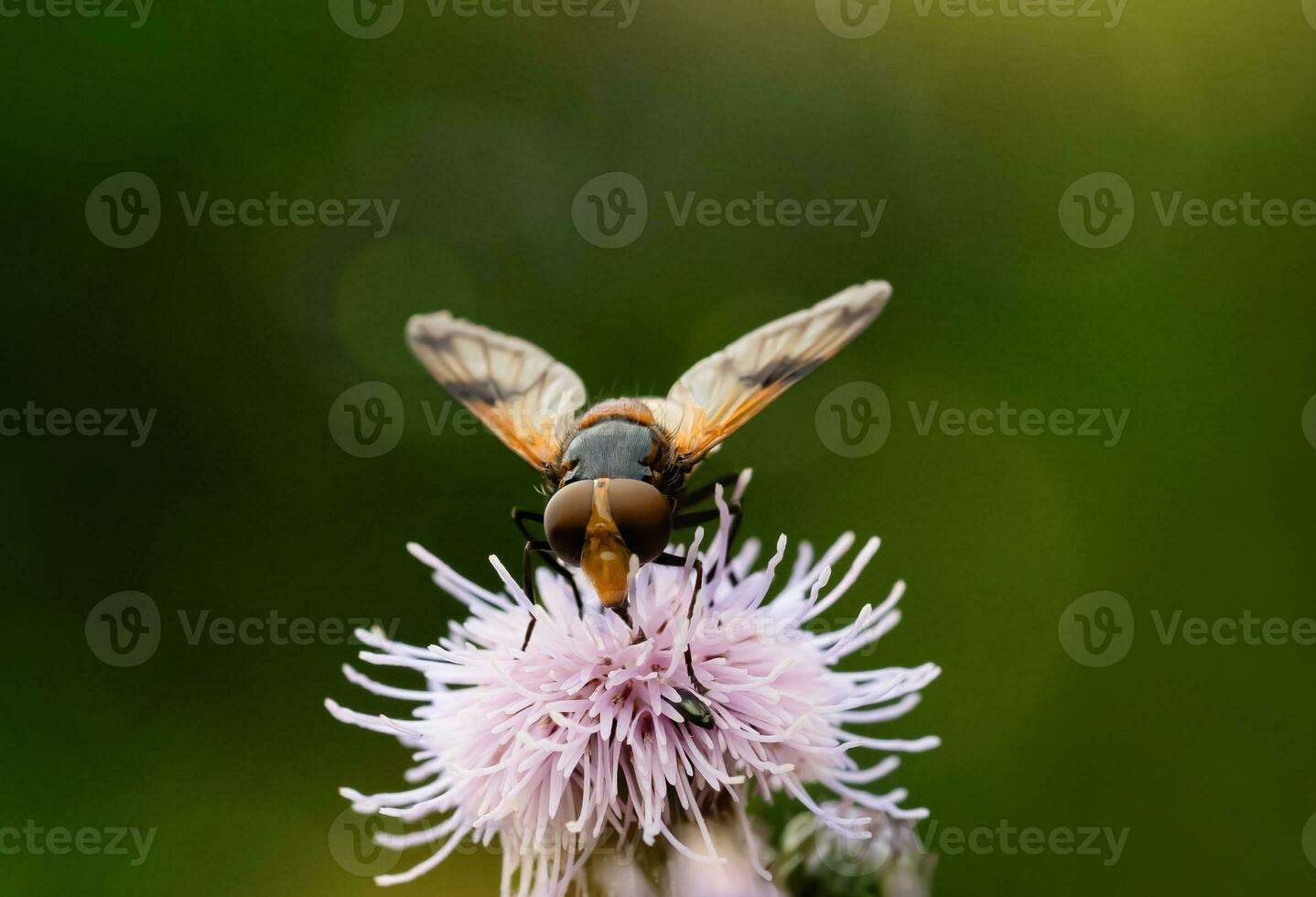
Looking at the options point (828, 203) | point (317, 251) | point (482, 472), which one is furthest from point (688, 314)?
point (317, 251)

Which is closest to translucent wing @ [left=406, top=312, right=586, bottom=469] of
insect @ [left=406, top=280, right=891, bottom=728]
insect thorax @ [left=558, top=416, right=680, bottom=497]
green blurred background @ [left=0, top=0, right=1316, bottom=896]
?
insect @ [left=406, top=280, right=891, bottom=728]

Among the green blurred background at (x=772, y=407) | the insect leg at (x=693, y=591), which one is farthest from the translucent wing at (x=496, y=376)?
the green blurred background at (x=772, y=407)

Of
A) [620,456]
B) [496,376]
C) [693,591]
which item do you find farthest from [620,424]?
[496,376]

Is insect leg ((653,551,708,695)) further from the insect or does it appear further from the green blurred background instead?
the green blurred background

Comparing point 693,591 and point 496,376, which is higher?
point 496,376

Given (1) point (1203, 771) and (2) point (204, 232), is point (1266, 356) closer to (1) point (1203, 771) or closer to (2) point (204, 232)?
(1) point (1203, 771)

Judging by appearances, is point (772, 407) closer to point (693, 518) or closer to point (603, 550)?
point (693, 518)

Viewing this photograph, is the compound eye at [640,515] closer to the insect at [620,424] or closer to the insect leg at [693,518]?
the insect at [620,424]
